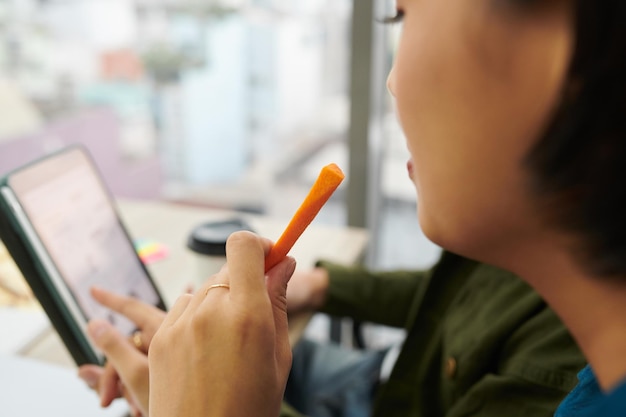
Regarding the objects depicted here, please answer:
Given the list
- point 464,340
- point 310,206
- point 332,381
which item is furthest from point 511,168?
point 332,381

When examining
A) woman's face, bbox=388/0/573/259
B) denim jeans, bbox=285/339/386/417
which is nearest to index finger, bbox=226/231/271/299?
woman's face, bbox=388/0/573/259

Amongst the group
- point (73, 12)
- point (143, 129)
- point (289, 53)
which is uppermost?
point (73, 12)

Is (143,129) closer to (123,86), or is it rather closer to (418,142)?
(123,86)

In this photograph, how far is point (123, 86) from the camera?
6.15 feet

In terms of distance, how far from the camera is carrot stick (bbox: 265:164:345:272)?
404mm

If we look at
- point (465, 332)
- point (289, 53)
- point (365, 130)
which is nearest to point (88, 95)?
point (289, 53)

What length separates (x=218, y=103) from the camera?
1748 millimetres

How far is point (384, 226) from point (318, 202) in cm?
112

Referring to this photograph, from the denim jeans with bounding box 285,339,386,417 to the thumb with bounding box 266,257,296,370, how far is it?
0.49 meters

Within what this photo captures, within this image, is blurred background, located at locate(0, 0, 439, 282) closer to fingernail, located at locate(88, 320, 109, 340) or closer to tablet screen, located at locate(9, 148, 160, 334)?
tablet screen, located at locate(9, 148, 160, 334)

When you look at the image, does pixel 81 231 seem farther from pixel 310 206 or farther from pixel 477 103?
pixel 477 103

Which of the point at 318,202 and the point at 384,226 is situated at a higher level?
the point at 318,202

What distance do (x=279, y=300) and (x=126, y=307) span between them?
0.84 ft

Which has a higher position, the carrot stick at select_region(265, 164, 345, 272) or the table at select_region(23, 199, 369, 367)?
the carrot stick at select_region(265, 164, 345, 272)
